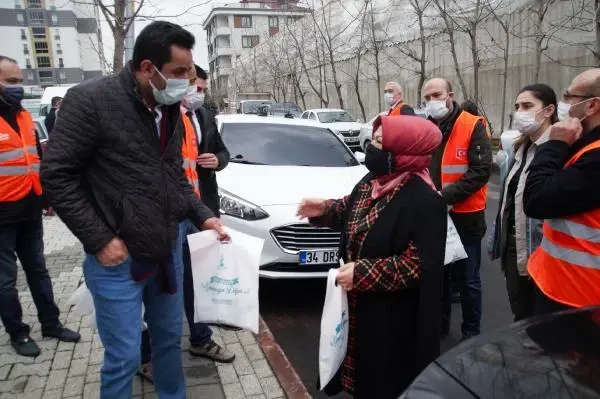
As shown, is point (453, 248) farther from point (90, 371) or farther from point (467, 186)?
point (90, 371)

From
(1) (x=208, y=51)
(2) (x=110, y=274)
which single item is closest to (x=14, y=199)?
(2) (x=110, y=274)

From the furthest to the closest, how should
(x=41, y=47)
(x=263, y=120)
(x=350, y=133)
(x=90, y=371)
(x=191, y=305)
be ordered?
(x=41, y=47), (x=350, y=133), (x=263, y=120), (x=191, y=305), (x=90, y=371)

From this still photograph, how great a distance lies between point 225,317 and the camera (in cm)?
268

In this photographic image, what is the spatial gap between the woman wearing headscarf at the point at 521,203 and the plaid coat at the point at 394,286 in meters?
0.99

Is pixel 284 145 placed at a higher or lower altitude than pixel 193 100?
lower

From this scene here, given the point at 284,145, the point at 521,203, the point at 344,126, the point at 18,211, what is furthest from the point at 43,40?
the point at 521,203

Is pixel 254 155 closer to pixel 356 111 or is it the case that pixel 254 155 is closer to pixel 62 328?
pixel 62 328

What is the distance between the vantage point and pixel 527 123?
2.82 m

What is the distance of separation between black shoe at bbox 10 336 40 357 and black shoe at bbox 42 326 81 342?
181mm

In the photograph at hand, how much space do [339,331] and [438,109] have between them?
227 centimetres

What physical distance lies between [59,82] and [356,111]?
86.5 meters

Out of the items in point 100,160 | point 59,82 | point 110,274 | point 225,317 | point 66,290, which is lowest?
point 66,290

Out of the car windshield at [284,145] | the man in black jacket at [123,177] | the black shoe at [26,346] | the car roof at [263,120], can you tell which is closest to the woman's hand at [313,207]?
the man in black jacket at [123,177]

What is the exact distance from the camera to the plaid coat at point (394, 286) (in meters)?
2.03
